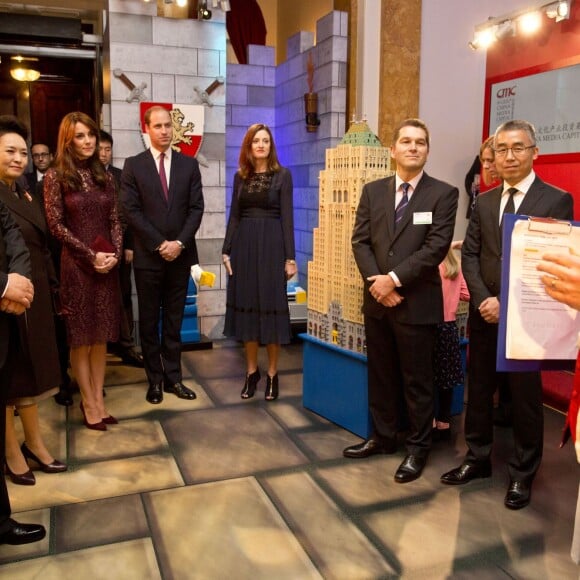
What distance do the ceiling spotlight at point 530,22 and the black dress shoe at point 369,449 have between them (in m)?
2.88

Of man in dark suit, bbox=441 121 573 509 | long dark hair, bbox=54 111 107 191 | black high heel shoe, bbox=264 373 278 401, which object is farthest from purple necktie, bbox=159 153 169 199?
man in dark suit, bbox=441 121 573 509

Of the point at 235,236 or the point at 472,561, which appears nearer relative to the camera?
the point at 472,561

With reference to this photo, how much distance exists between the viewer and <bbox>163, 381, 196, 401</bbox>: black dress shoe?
4.11 meters

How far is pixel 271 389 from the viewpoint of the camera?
13.5 feet

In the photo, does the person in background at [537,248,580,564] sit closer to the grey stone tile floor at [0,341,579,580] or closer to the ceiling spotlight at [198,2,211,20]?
the grey stone tile floor at [0,341,579,580]

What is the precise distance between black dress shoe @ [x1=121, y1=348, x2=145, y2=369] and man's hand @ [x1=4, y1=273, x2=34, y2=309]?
2.67 m

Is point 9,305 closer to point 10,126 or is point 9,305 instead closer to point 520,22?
point 10,126

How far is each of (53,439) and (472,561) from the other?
2.22 m

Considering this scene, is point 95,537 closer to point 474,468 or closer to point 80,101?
point 474,468

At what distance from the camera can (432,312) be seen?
9.76 ft

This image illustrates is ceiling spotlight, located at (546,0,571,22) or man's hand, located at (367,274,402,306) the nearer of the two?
man's hand, located at (367,274,402,306)

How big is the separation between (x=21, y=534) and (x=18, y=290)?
37.4 inches

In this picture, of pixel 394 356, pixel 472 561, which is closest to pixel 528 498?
pixel 472 561

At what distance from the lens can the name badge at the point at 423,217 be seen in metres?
2.93
